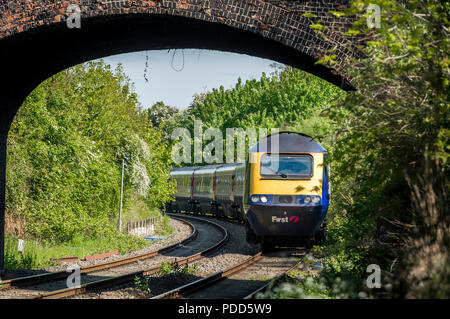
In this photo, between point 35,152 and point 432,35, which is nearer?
point 432,35

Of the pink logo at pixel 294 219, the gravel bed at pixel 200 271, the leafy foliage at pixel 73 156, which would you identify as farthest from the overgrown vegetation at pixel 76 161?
the pink logo at pixel 294 219

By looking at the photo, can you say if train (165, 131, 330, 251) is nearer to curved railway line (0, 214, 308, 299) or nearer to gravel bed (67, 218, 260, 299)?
curved railway line (0, 214, 308, 299)

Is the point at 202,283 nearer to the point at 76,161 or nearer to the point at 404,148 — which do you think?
the point at 404,148

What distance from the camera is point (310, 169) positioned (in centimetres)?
1539

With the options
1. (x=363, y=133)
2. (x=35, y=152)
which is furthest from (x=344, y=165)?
(x=35, y=152)

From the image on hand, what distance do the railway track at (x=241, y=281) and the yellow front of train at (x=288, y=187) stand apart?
1040 mm

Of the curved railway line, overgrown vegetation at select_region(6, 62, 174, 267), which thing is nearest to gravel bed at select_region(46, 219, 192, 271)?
the curved railway line

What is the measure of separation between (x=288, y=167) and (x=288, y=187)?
20.6 inches

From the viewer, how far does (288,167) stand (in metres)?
15.4

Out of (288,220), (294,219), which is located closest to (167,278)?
(288,220)

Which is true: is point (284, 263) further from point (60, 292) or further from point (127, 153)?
point (127, 153)

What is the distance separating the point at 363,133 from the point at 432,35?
1618 mm

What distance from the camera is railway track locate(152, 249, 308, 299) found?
1152cm

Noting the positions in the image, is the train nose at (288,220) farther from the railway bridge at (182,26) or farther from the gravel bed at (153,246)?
Result: the gravel bed at (153,246)
